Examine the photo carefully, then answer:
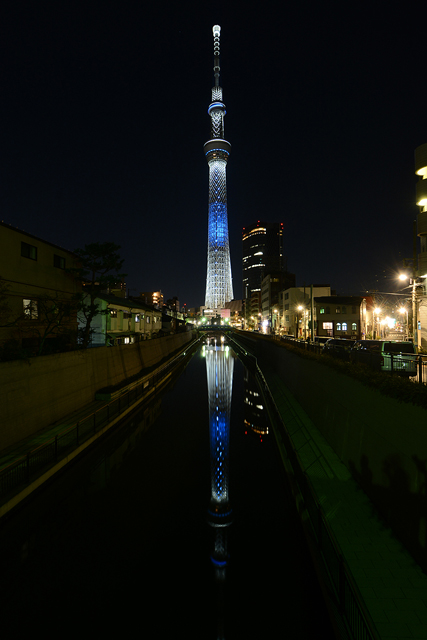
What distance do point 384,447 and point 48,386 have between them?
1173 centimetres

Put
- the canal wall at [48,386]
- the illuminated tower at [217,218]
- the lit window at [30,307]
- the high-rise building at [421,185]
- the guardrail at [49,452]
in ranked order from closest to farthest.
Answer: the guardrail at [49,452] < the canal wall at [48,386] < the lit window at [30,307] < the high-rise building at [421,185] < the illuminated tower at [217,218]

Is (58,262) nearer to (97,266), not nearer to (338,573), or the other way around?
(97,266)

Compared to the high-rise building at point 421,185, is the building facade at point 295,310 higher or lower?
lower

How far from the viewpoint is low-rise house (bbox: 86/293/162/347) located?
24.9 metres

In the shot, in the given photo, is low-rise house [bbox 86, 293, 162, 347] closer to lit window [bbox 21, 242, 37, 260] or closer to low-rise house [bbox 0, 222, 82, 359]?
low-rise house [bbox 0, 222, 82, 359]

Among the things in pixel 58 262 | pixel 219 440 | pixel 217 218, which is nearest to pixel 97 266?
pixel 58 262

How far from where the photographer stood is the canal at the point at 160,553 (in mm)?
5344

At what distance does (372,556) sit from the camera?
5570mm

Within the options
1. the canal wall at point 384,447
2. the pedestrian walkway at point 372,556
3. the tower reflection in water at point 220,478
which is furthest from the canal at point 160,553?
the canal wall at point 384,447

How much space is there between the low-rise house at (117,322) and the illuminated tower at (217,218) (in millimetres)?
81269

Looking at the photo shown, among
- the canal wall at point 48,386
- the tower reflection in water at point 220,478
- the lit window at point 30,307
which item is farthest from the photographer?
the lit window at point 30,307

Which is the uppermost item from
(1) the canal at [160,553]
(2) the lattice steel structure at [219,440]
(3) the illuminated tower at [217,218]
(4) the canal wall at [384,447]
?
(3) the illuminated tower at [217,218]

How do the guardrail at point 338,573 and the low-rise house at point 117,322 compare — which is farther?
the low-rise house at point 117,322

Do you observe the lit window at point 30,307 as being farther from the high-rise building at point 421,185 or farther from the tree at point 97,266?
the high-rise building at point 421,185
